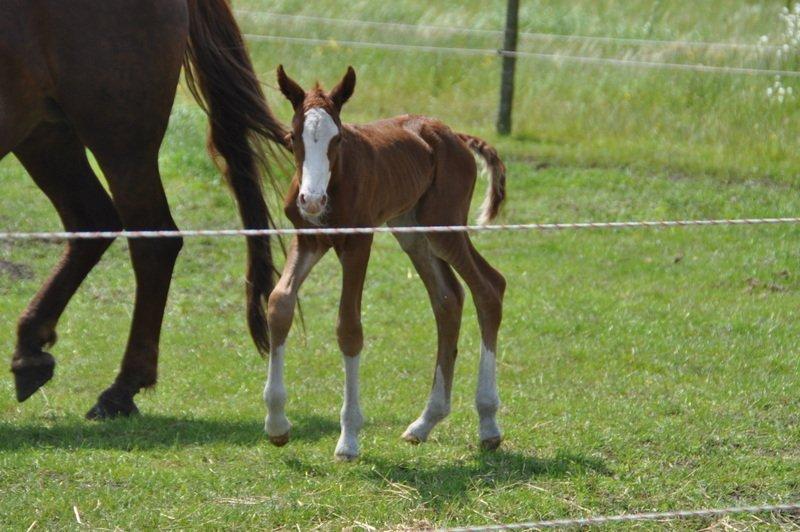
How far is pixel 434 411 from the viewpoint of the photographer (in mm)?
5531

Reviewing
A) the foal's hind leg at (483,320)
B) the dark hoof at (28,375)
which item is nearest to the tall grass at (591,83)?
the foal's hind leg at (483,320)

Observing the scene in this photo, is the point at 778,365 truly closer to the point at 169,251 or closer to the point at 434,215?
the point at 434,215

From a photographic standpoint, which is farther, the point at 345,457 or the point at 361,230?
the point at 345,457

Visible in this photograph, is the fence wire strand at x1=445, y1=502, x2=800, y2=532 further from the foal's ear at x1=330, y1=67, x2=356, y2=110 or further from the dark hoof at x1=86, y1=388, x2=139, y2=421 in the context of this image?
the dark hoof at x1=86, y1=388, x2=139, y2=421

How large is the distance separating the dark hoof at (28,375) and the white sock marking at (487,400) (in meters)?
2.11

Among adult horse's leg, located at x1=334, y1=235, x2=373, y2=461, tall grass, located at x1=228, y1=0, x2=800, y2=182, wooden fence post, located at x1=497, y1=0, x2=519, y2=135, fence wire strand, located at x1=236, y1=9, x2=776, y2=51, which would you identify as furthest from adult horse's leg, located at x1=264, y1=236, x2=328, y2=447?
fence wire strand, located at x1=236, y1=9, x2=776, y2=51

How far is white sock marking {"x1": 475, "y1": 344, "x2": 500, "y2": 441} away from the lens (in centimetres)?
536

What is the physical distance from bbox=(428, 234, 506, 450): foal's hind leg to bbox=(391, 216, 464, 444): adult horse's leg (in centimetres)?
18

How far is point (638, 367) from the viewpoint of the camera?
6961 mm

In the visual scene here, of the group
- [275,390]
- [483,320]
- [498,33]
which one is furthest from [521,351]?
[498,33]

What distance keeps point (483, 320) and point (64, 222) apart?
2.26m

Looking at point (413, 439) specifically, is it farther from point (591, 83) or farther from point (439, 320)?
point (591, 83)

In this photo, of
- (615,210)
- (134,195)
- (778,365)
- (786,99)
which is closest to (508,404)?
(778,365)

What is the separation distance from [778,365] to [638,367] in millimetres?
761
